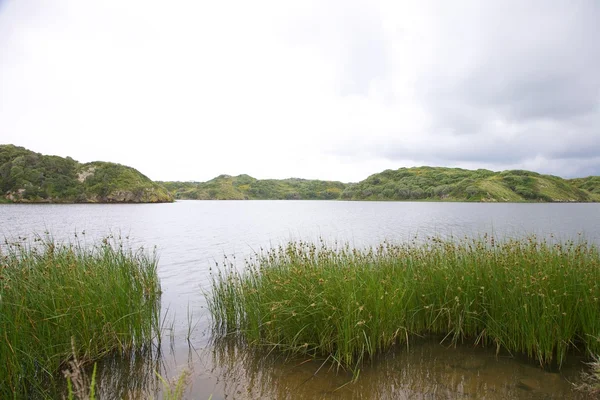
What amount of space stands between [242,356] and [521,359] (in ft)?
16.7

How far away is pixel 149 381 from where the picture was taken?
5199mm

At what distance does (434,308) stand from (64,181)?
4179 inches

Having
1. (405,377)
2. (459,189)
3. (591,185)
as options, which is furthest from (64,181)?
(591,185)

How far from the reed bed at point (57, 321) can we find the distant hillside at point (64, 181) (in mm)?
95463

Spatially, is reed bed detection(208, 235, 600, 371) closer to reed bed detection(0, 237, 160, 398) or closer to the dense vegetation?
reed bed detection(0, 237, 160, 398)

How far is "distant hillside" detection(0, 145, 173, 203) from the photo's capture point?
7806 cm

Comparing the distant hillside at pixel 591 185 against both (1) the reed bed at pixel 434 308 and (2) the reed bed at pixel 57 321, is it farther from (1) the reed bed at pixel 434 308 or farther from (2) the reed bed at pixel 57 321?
(2) the reed bed at pixel 57 321

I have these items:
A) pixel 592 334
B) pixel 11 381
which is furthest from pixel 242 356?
pixel 592 334

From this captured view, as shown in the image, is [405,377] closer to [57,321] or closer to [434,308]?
[434,308]

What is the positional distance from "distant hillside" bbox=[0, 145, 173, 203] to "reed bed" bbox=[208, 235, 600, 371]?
97869 mm

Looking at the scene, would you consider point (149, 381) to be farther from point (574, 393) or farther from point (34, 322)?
point (574, 393)

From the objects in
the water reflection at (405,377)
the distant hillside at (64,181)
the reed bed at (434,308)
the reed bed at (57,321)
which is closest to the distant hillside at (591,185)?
the reed bed at (434,308)

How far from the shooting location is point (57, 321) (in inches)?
193

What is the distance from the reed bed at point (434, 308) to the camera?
5.36 metres
